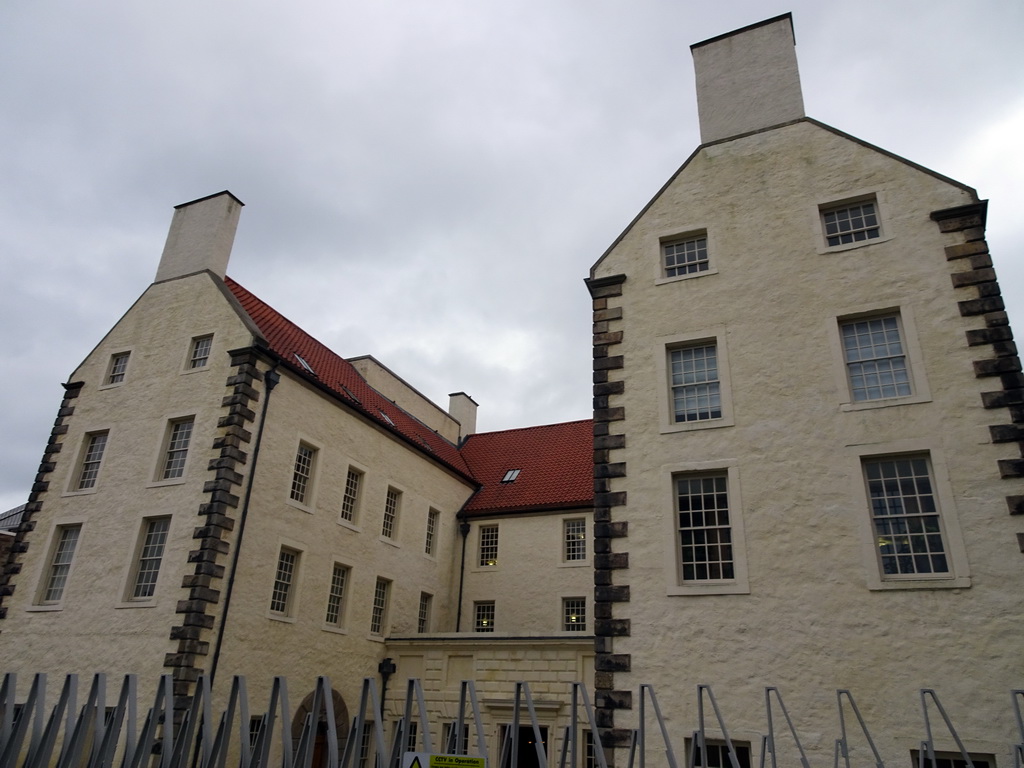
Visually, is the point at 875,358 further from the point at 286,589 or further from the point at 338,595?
the point at 338,595

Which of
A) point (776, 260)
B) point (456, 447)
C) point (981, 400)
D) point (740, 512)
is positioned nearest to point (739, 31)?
point (776, 260)

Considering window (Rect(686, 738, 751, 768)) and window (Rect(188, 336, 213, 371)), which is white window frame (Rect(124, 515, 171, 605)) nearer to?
window (Rect(188, 336, 213, 371))

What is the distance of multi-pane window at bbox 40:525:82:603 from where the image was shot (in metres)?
18.8

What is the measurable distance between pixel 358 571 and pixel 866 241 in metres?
16.3

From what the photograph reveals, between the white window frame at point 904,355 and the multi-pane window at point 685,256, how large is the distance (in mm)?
3095

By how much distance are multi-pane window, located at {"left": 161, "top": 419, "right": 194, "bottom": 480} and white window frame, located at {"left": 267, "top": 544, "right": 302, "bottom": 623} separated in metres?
3.38

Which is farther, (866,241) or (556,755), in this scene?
(556,755)

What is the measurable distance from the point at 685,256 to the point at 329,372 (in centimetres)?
1369

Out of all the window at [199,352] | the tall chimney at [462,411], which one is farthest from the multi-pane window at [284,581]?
the tall chimney at [462,411]

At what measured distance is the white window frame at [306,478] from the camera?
65.4 feet

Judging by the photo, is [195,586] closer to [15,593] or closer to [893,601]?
[15,593]

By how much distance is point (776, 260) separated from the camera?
1474cm

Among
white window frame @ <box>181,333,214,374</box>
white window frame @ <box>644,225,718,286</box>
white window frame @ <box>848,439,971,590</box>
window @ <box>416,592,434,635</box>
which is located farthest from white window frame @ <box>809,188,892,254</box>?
window @ <box>416,592,434,635</box>

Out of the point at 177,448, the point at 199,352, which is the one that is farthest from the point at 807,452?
the point at 199,352
